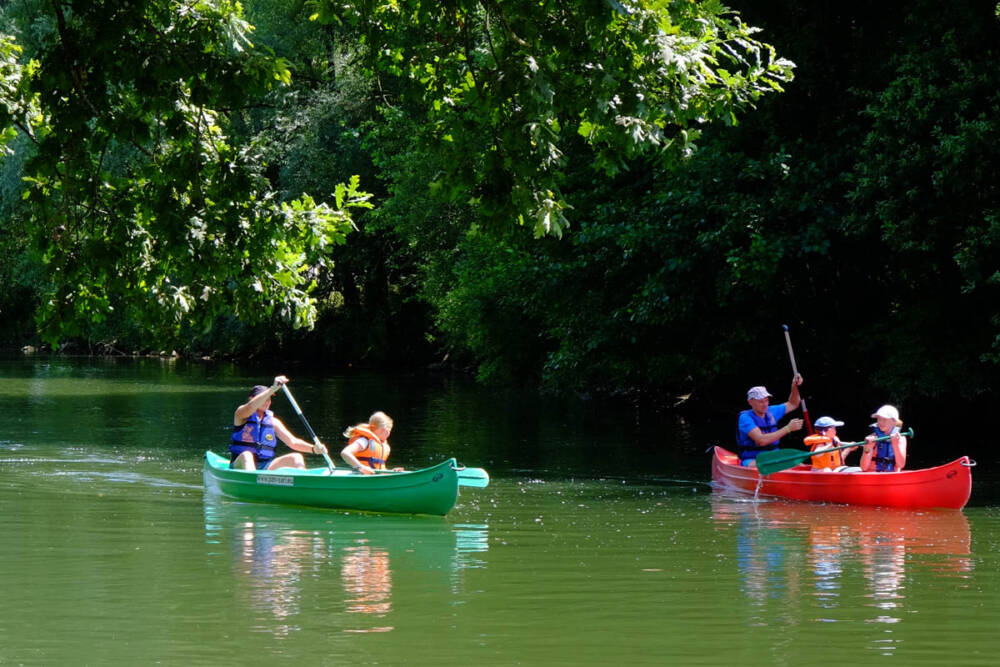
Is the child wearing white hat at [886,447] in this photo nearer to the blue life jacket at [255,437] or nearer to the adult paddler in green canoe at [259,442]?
the adult paddler in green canoe at [259,442]

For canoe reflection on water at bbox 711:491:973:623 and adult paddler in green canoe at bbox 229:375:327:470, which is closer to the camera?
canoe reflection on water at bbox 711:491:973:623

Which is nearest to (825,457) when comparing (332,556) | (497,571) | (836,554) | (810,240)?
(836,554)

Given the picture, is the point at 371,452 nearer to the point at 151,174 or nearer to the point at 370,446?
the point at 370,446

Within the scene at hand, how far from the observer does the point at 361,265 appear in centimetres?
4231

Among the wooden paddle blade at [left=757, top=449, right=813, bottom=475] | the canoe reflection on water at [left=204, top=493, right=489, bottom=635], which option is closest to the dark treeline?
the canoe reflection on water at [left=204, top=493, right=489, bottom=635]

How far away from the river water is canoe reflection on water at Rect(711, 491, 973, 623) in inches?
1.5

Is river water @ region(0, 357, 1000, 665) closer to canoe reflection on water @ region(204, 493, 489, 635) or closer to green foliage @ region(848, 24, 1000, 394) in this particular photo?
canoe reflection on water @ region(204, 493, 489, 635)

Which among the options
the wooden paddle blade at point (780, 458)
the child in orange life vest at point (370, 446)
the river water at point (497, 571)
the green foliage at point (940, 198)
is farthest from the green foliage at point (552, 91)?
the green foliage at point (940, 198)

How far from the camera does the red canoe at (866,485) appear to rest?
556 inches

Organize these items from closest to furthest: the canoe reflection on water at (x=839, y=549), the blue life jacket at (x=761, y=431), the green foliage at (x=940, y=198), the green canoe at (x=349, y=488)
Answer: the canoe reflection on water at (x=839, y=549), the green canoe at (x=349, y=488), the blue life jacket at (x=761, y=431), the green foliage at (x=940, y=198)

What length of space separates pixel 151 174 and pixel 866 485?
29.9ft

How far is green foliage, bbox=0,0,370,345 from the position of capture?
7.72 metres

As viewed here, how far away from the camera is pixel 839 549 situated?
11.9m

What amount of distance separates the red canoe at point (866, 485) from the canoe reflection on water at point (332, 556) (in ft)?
13.8
